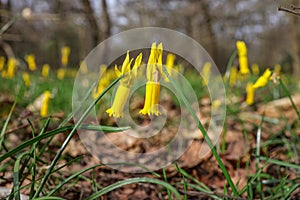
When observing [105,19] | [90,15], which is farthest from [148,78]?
[90,15]

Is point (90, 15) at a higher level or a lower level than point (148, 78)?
higher

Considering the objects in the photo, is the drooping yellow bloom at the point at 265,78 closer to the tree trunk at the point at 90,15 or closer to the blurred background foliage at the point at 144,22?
the blurred background foliage at the point at 144,22

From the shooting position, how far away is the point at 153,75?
957 millimetres

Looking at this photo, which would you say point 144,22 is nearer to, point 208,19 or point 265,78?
point 208,19

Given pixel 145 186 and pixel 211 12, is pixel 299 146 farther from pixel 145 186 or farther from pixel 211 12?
pixel 211 12

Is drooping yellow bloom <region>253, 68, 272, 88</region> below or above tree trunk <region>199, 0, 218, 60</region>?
below

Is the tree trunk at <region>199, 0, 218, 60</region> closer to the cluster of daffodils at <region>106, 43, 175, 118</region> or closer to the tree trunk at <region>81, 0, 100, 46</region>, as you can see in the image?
the tree trunk at <region>81, 0, 100, 46</region>

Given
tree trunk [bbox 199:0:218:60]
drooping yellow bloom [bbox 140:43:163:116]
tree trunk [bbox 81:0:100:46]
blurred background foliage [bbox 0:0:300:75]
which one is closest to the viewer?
drooping yellow bloom [bbox 140:43:163:116]

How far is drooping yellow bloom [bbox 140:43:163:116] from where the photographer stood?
89 centimetres

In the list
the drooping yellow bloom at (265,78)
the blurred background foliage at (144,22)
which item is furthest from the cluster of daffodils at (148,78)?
the blurred background foliage at (144,22)

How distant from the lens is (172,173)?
5.93 feet

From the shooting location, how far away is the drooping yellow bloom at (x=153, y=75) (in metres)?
0.89

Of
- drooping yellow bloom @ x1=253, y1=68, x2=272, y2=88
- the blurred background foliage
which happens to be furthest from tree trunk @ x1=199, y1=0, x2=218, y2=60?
drooping yellow bloom @ x1=253, y1=68, x2=272, y2=88

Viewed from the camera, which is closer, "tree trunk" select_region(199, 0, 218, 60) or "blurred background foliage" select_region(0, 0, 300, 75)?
"blurred background foliage" select_region(0, 0, 300, 75)
